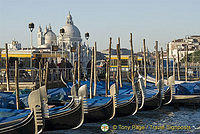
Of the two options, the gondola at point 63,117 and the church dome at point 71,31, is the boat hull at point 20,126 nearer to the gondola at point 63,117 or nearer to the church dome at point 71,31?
the gondola at point 63,117

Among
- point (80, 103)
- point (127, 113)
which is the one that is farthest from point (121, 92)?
point (80, 103)

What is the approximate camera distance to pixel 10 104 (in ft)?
45.2

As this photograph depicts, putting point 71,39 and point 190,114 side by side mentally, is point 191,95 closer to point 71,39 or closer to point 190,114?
point 190,114

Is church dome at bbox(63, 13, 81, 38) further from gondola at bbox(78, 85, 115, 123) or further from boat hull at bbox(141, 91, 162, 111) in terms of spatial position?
gondola at bbox(78, 85, 115, 123)

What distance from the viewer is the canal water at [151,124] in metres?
13.6

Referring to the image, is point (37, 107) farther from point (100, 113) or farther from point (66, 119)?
point (100, 113)

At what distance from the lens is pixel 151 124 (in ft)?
48.8

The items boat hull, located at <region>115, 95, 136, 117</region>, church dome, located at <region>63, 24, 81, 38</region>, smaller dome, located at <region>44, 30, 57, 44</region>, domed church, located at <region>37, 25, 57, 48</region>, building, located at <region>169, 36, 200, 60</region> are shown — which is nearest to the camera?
boat hull, located at <region>115, 95, 136, 117</region>

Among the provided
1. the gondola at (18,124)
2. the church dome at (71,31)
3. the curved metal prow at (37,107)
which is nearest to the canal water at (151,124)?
the curved metal prow at (37,107)

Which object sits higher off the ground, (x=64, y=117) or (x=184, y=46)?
(x=184, y=46)

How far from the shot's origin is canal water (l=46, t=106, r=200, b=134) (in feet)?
44.7

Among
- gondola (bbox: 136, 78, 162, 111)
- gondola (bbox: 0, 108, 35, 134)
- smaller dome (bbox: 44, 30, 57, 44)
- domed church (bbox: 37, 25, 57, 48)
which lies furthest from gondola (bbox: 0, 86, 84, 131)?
smaller dome (bbox: 44, 30, 57, 44)

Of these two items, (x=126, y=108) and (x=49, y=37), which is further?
Result: (x=49, y=37)

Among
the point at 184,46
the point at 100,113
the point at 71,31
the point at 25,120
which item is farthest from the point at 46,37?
the point at 25,120
